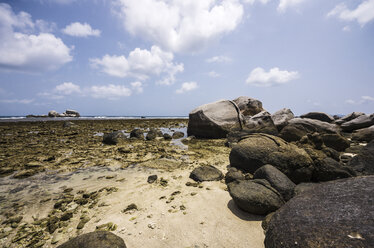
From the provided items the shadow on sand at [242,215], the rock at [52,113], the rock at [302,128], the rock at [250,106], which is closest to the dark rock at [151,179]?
the shadow on sand at [242,215]

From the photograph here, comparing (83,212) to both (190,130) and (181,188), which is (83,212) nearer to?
(181,188)

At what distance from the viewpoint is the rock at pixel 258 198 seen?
276 centimetres

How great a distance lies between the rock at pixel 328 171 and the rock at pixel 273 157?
5.3 inches

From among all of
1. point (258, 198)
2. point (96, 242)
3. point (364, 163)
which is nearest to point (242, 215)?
point (258, 198)

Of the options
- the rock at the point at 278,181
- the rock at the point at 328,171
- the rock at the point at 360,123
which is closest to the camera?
the rock at the point at 278,181

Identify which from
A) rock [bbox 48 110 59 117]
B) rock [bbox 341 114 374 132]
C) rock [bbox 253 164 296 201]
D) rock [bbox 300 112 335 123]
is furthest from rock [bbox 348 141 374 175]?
rock [bbox 48 110 59 117]

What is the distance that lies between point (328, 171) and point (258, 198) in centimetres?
192

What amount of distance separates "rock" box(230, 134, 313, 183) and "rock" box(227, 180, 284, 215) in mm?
1071

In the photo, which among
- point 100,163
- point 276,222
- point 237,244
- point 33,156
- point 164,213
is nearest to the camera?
point 276,222

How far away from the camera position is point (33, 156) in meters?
6.68

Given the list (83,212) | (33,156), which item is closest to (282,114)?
(83,212)

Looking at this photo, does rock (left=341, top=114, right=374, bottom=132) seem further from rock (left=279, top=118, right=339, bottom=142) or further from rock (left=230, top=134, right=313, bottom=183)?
rock (left=230, top=134, right=313, bottom=183)

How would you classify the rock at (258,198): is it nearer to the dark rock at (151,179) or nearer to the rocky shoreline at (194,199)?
the rocky shoreline at (194,199)

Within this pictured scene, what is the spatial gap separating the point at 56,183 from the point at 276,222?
5062 mm
